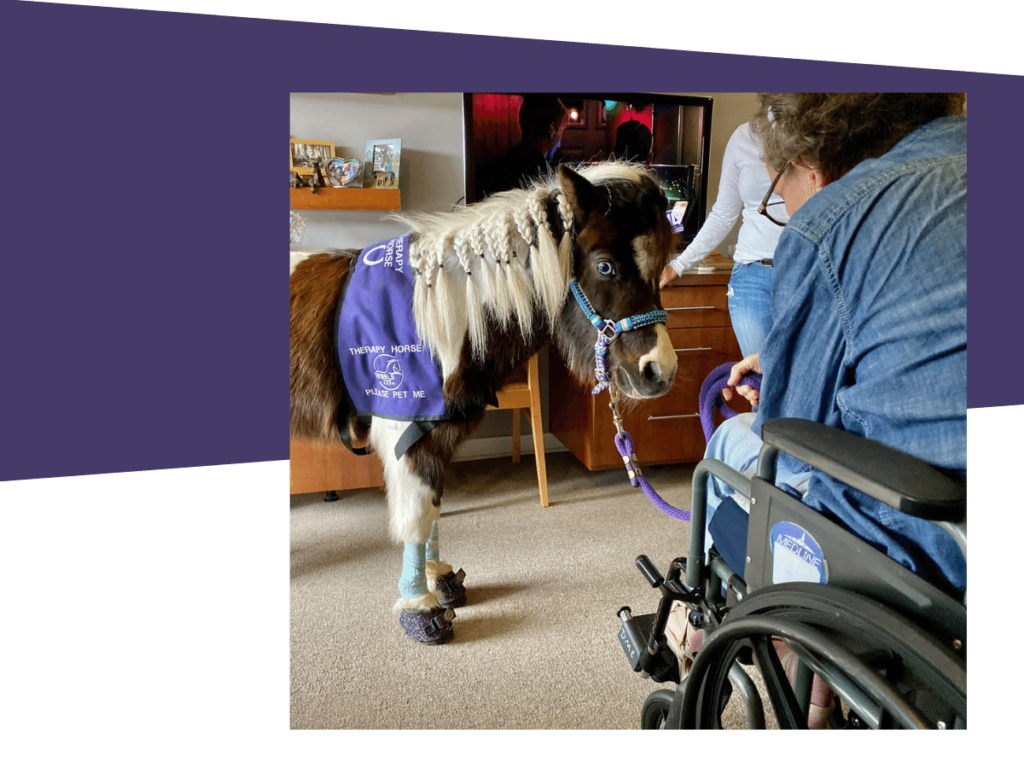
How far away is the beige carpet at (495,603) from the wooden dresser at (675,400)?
36mm

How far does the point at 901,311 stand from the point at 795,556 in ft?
1.09

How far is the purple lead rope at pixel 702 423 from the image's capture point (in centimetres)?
92

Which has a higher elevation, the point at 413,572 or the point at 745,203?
the point at 745,203

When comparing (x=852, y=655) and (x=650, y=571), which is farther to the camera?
(x=650, y=571)

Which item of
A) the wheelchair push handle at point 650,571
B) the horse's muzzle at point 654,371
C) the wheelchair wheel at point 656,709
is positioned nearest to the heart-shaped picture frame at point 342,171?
the horse's muzzle at point 654,371

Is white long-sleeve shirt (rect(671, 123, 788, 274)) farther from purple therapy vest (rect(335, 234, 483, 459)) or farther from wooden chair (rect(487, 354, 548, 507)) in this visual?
purple therapy vest (rect(335, 234, 483, 459))

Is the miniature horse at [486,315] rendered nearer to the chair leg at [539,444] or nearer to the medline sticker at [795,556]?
the chair leg at [539,444]

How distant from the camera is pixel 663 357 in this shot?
0.94 meters

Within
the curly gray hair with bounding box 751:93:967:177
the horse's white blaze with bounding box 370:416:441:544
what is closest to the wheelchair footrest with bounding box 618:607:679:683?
the horse's white blaze with bounding box 370:416:441:544

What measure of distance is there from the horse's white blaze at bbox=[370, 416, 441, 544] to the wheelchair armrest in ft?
1.87

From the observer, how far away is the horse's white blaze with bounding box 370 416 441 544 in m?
1.04

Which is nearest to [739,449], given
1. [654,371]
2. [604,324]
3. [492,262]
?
[654,371]

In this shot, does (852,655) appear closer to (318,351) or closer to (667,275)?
(667,275)

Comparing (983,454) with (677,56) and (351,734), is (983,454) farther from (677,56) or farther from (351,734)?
(351,734)
